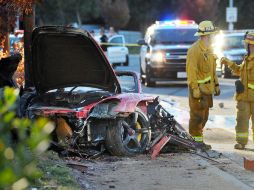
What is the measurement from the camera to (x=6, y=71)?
7793mm

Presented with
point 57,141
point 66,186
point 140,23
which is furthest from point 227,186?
point 140,23

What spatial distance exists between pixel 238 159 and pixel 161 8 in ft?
172

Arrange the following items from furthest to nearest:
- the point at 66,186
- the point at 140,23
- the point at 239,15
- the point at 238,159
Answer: the point at 140,23, the point at 239,15, the point at 238,159, the point at 66,186

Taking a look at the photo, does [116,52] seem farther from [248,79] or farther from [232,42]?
[248,79]

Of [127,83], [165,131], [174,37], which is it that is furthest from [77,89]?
[174,37]

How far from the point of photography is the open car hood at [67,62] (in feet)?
25.7

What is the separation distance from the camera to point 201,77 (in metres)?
9.12

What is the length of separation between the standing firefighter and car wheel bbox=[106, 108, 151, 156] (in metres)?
1.44

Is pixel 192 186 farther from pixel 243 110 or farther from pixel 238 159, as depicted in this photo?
pixel 243 110

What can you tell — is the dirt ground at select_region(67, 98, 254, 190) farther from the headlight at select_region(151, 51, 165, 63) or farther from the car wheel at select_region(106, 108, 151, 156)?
the headlight at select_region(151, 51, 165, 63)

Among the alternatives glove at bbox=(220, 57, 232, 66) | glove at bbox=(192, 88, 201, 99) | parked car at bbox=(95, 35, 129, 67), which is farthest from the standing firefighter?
parked car at bbox=(95, 35, 129, 67)

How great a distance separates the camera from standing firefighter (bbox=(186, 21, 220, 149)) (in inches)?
354

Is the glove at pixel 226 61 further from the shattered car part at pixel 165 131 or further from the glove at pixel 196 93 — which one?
the shattered car part at pixel 165 131

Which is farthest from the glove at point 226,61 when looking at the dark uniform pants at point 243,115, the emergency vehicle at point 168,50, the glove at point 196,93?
the emergency vehicle at point 168,50
